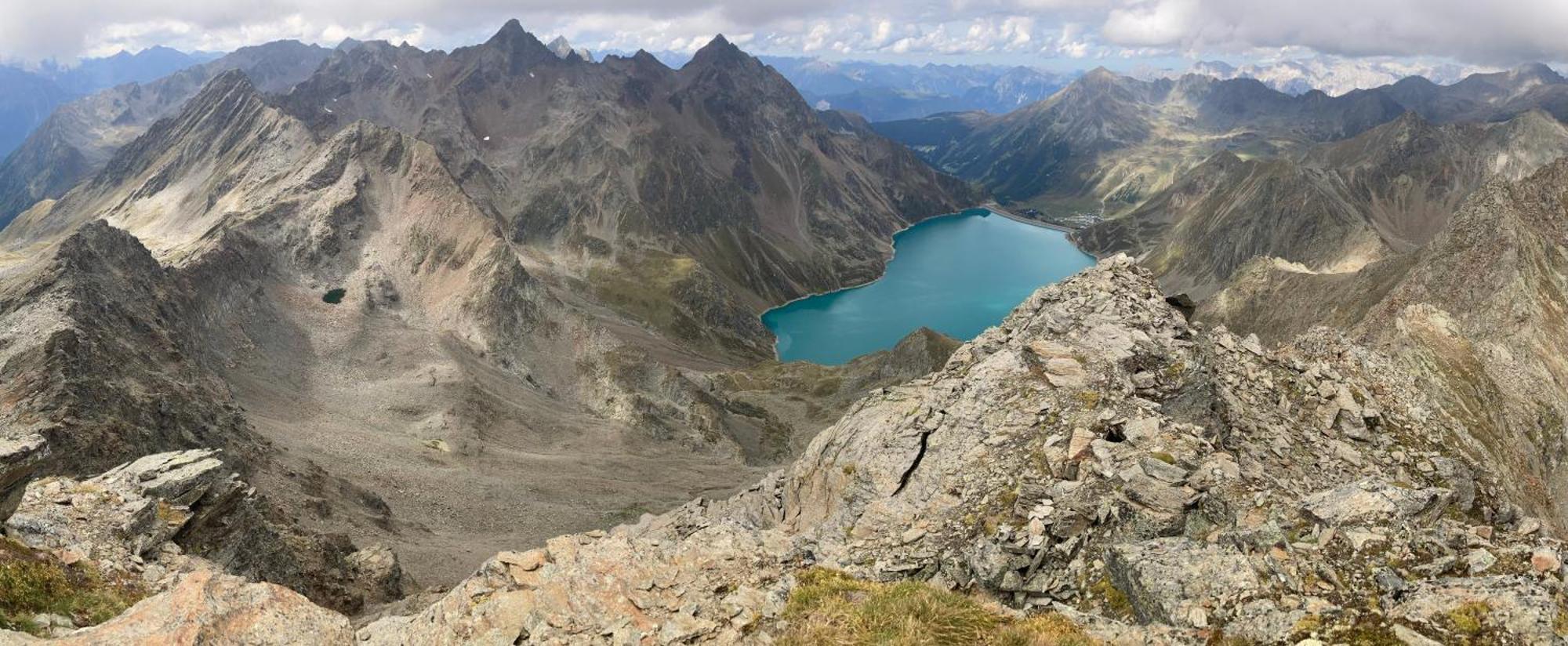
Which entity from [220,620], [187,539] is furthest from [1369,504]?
[187,539]

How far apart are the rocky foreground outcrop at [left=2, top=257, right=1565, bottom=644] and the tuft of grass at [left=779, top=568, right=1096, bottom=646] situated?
97cm

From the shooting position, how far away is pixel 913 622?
15680mm

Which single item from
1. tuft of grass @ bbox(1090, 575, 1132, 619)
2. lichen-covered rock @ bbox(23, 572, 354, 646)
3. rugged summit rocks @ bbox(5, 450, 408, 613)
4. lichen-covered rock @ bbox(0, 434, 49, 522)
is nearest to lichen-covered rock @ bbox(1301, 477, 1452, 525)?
tuft of grass @ bbox(1090, 575, 1132, 619)

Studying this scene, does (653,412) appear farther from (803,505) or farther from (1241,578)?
(1241,578)

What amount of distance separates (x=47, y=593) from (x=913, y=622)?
927 inches

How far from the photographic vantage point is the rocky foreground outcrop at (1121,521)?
16.3m

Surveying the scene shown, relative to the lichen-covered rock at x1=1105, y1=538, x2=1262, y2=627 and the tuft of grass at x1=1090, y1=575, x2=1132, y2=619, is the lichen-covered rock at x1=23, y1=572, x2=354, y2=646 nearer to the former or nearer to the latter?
the tuft of grass at x1=1090, y1=575, x2=1132, y2=619

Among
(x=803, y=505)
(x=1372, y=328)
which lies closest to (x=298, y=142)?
(x=803, y=505)

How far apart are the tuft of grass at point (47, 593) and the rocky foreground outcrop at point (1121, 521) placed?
15.2 feet

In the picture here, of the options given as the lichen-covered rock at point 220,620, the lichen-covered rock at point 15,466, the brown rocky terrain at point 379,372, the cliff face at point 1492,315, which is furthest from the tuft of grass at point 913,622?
the cliff face at point 1492,315

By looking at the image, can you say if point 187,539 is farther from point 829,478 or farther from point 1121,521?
point 1121,521

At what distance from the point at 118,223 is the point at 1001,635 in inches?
9704

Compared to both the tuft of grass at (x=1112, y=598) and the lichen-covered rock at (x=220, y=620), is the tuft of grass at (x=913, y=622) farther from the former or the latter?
the lichen-covered rock at (x=220, y=620)

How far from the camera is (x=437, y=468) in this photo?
261 ft
